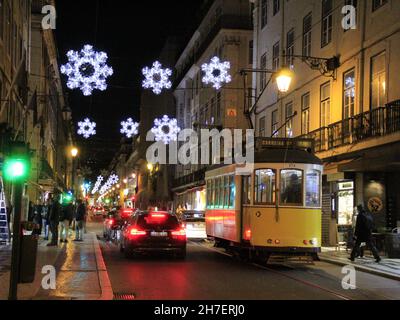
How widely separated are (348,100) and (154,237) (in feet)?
33.1

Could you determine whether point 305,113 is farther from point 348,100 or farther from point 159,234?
point 159,234

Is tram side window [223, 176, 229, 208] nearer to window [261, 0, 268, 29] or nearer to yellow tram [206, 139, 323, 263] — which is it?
yellow tram [206, 139, 323, 263]

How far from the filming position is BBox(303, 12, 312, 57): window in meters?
29.3

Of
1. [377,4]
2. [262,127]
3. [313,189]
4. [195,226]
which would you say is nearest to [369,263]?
[313,189]

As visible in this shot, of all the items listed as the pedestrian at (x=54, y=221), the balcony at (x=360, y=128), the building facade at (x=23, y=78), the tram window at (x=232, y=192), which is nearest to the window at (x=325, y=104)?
the balcony at (x=360, y=128)

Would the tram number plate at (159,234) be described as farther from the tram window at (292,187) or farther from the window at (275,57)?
the window at (275,57)

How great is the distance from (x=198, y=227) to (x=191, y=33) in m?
30.4

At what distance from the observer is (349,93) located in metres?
25.0

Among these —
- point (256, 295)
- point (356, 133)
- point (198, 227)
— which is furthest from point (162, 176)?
point (256, 295)

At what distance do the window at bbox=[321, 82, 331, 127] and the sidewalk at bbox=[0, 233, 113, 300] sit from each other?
10849mm

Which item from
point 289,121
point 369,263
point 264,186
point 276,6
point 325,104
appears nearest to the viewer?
point 264,186

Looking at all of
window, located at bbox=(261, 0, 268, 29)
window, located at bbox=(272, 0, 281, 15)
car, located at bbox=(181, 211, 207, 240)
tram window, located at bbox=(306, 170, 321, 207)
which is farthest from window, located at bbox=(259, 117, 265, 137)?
tram window, located at bbox=(306, 170, 321, 207)

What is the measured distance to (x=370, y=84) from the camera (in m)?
23.1
